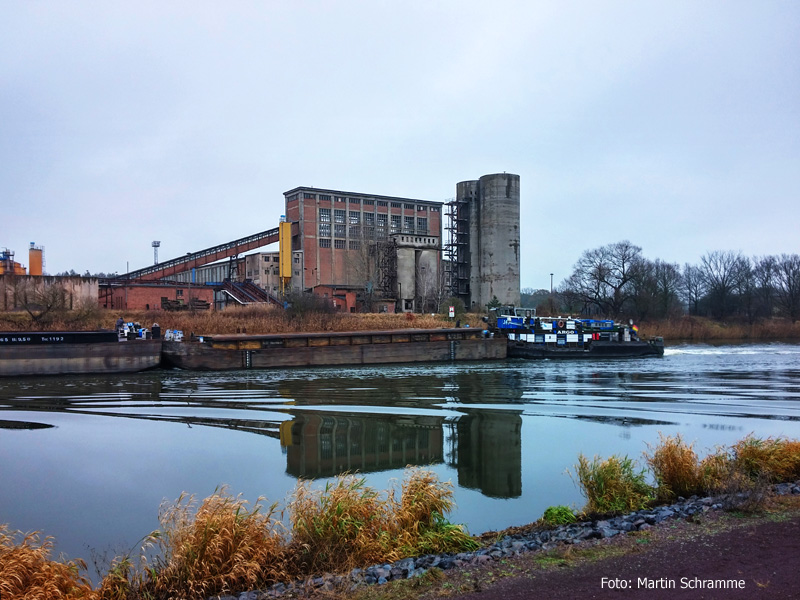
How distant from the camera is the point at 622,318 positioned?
7856cm

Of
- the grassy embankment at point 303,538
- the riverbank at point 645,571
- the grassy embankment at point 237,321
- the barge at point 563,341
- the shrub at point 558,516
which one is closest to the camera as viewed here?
the riverbank at point 645,571

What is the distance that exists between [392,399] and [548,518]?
14.6 meters

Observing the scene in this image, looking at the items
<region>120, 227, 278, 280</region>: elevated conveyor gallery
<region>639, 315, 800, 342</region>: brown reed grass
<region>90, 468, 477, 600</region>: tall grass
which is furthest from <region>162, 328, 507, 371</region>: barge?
<region>639, 315, 800, 342</region>: brown reed grass

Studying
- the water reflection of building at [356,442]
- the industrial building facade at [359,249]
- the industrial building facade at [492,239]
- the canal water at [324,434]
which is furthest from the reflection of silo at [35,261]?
the water reflection of building at [356,442]

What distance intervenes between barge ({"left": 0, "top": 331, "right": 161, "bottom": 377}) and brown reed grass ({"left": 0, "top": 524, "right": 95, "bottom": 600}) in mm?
29476

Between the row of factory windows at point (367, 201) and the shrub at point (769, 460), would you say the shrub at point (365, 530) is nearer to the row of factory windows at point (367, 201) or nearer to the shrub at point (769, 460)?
the shrub at point (769, 460)

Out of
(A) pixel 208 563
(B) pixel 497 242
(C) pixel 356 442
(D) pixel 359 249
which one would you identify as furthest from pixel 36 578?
(B) pixel 497 242

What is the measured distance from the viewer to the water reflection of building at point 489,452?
11031 millimetres

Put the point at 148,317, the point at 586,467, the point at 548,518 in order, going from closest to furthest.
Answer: the point at 548,518, the point at 586,467, the point at 148,317

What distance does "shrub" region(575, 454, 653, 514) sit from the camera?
27.2 feet

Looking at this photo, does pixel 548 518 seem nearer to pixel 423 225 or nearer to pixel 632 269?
pixel 423 225

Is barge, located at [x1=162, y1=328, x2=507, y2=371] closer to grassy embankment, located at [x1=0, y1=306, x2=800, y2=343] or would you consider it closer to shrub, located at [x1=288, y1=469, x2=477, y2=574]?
grassy embankment, located at [x1=0, y1=306, x2=800, y2=343]

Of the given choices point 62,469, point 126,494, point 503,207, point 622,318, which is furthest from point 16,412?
point 622,318

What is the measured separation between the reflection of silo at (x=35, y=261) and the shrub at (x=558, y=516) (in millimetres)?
61220
